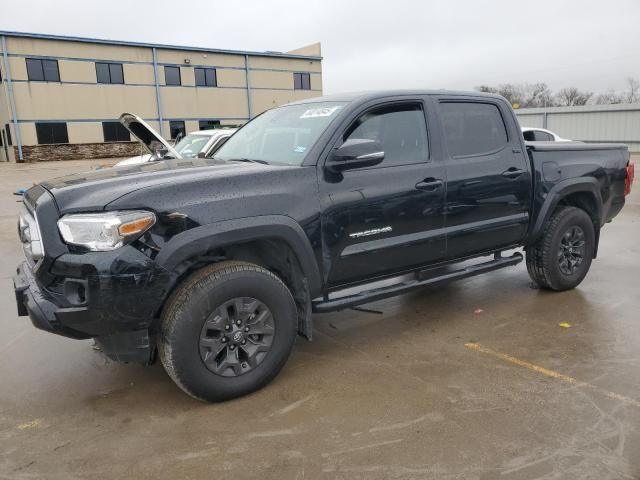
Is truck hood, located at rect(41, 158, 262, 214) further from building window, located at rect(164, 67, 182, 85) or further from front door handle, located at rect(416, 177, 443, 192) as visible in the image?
building window, located at rect(164, 67, 182, 85)

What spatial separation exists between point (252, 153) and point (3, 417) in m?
2.41

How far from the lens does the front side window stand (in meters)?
3.96

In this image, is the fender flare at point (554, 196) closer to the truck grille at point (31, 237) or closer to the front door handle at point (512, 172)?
the front door handle at point (512, 172)

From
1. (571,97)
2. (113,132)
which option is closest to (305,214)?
(113,132)

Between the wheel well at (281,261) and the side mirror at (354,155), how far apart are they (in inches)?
25.7

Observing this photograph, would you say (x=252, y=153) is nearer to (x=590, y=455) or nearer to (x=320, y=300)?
(x=320, y=300)

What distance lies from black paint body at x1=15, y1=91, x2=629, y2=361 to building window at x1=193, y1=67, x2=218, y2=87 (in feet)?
117

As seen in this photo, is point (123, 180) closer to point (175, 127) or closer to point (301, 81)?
point (175, 127)

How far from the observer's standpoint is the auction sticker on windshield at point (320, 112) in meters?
3.93

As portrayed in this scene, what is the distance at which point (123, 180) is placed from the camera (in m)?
3.13

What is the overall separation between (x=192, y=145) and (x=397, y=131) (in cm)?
818

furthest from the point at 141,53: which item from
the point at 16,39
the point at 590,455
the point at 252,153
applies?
the point at 590,455

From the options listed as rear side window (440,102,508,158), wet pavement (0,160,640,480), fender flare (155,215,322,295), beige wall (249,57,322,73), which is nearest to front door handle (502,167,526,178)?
rear side window (440,102,508,158)

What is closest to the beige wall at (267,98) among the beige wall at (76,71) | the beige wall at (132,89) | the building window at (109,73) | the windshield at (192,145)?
the beige wall at (132,89)
